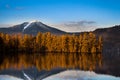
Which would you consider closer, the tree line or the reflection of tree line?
the reflection of tree line

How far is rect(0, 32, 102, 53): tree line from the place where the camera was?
76938mm

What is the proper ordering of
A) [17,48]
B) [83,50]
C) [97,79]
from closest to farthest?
[97,79] → [83,50] → [17,48]

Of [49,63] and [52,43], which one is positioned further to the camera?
[52,43]

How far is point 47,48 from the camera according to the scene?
269ft

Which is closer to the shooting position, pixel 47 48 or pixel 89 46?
pixel 89 46

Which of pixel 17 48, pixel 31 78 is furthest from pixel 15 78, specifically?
pixel 17 48

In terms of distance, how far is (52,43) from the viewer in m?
82.2

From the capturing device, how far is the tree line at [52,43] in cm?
7694

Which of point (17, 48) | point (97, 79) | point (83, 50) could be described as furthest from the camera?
point (17, 48)

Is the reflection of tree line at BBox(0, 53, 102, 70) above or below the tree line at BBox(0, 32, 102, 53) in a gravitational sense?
below

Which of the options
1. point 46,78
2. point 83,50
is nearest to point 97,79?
point 46,78

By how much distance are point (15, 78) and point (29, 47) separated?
64.3 metres

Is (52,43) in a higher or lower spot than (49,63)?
higher

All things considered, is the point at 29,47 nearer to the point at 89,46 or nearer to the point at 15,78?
the point at 89,46
